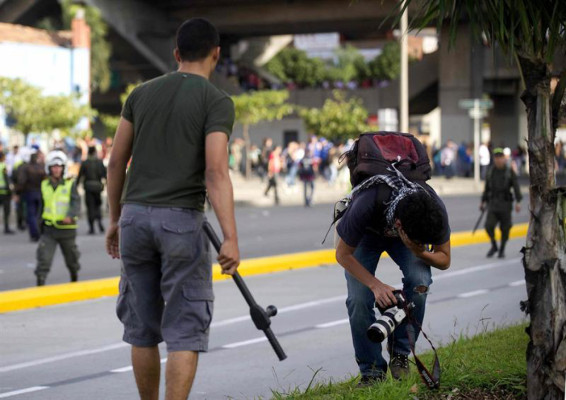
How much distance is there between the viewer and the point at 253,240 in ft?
72.2

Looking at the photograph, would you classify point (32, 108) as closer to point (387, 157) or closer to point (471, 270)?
point (471, 270)

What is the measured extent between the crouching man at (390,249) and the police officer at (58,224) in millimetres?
7616

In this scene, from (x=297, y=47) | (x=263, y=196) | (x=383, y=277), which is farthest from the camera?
(x=297, y=47)

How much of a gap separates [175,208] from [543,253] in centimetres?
182

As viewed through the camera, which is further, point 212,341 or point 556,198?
point 212,341

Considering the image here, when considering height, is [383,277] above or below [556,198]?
below

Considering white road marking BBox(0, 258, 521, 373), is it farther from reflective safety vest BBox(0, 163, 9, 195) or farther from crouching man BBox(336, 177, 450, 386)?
reflective safety vest BBox(0, 163, 9, 195)

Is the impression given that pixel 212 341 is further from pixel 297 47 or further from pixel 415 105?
pixel 297 47

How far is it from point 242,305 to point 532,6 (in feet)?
23.8

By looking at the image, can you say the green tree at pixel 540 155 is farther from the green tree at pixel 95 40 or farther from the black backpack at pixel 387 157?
the green tree at pixel 95 40

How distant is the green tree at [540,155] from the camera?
5.68 m

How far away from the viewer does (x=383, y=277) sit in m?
15.3

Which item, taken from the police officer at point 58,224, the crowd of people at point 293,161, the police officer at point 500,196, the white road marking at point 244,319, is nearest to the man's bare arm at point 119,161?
the white road marking at point 244,319

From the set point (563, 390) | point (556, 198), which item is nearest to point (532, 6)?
point (556, 198)
